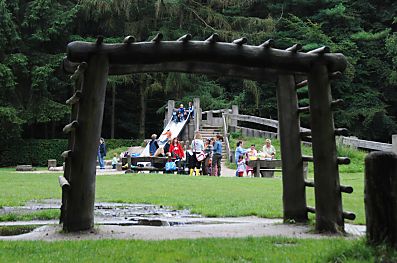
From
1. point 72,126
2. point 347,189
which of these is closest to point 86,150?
point 72,126

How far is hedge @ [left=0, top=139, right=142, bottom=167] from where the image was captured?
1489 inches

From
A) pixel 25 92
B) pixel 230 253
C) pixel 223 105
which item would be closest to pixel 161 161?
pixel 230 253

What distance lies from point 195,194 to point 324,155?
576cm

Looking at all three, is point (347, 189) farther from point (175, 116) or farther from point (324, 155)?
point (175, 116)

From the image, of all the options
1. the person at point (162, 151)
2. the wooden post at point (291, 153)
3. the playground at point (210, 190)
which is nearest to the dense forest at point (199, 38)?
the playground at point (210, 190)

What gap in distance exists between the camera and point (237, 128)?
3369 centimetres

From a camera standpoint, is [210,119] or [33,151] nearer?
[210,119]

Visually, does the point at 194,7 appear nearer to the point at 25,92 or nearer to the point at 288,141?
the point at 25,92

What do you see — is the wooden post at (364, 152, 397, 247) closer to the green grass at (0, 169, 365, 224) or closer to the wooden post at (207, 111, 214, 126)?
the green grass at (0, 169, 365, 224)

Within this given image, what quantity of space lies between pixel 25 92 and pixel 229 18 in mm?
15603

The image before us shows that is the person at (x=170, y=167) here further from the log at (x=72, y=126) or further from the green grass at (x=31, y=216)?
the log at (x=72, y=126)

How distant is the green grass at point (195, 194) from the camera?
972cm

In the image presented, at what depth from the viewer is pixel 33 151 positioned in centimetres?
3838

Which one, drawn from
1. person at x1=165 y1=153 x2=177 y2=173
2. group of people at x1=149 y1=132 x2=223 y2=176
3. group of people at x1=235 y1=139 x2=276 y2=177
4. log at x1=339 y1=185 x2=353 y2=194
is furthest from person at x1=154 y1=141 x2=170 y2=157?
log at x1=339 y1=185 x2=353 y2=194
